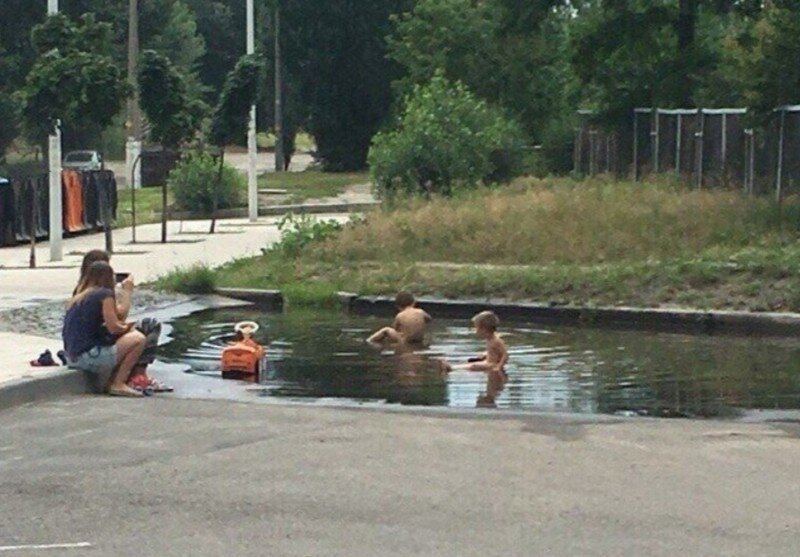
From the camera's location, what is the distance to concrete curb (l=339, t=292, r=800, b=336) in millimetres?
21266

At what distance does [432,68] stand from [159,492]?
5111cm

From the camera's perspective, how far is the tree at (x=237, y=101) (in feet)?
147

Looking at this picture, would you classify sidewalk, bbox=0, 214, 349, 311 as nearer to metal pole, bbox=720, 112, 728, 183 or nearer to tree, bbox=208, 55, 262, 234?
tree, bbox=208, 55, 262, 234

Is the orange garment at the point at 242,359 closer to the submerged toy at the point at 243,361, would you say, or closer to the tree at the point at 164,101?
the submerged toy at the point at 243,361

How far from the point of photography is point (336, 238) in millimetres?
28328

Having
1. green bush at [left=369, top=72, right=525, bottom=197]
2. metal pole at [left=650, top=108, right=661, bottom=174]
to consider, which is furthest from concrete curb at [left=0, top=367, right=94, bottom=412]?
metal pole at [left=650, top=108, right=661, bottom=174]

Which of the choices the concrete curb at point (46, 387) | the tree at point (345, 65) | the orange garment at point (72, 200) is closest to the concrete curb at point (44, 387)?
the concrete curb at point (46, 387)

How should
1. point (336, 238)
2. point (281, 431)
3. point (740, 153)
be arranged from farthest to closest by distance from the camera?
point (740, 153) → point (336, 238) → point (281, 431)

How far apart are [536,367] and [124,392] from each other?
4457 millimetres

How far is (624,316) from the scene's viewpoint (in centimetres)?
2214

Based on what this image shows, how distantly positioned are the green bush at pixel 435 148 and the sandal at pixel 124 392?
22.5 meters

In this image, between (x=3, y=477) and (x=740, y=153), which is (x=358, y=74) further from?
(x=3, y=477)

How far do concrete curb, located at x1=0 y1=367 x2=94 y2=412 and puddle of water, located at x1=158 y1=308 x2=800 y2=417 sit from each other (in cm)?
143

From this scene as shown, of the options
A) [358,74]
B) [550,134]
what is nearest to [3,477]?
[550,134]
